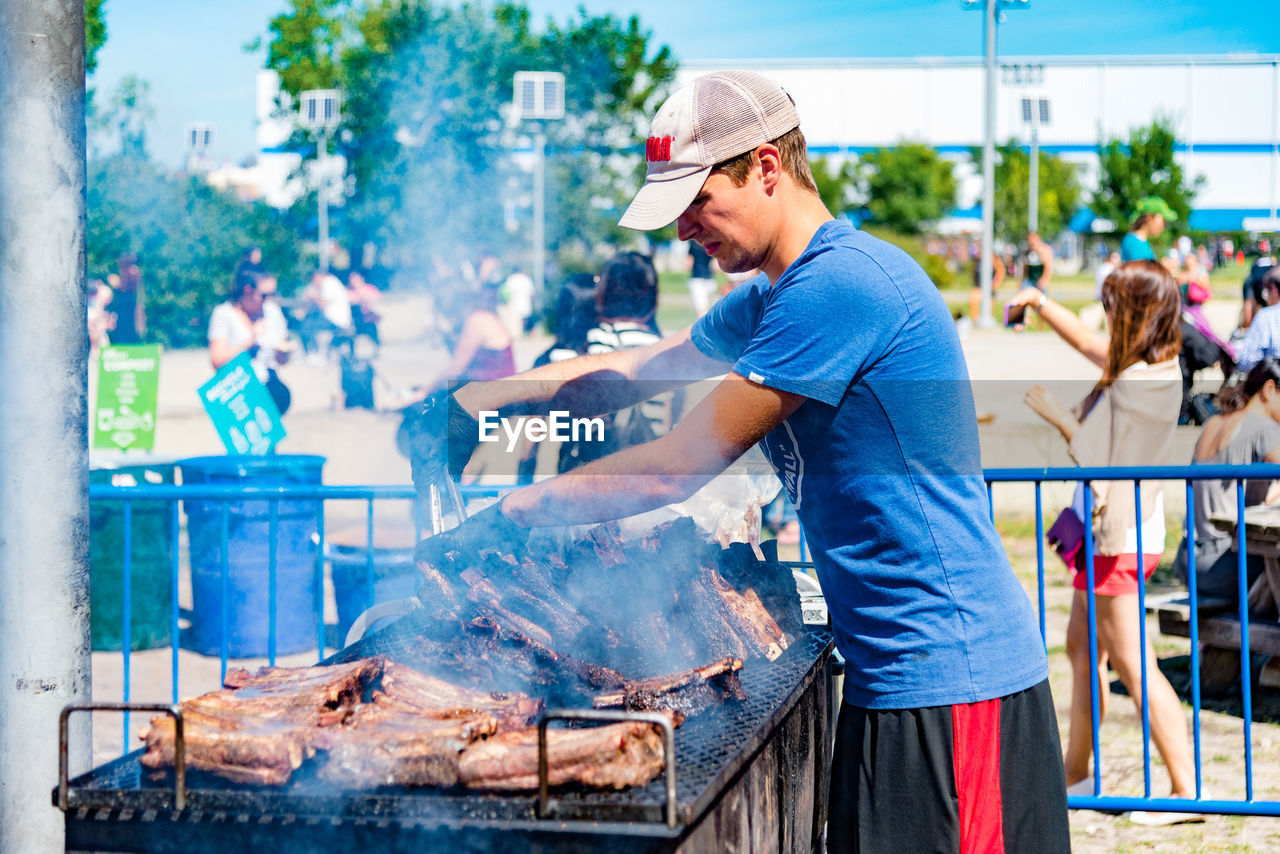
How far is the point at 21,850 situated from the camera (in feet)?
7.82

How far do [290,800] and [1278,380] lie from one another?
5769mm

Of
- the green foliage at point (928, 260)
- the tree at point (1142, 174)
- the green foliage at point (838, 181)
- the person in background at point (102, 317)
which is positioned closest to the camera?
the person in background at point (102, 317)

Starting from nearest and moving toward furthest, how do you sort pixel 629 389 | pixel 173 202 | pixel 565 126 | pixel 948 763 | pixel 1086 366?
pixel 948 763 < pixel 629 389 < pixel 173 202 < pixel 1086 366 < pixel 565 126

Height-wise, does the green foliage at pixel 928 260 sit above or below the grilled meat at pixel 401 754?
above

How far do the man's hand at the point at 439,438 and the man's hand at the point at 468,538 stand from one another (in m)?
0.23

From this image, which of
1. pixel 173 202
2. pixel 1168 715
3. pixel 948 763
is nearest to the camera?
pixel 948 763

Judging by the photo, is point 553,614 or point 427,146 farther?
point 427,146

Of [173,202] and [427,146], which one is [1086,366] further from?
[173,202]

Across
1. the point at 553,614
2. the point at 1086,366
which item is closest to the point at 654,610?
the point at 553,614

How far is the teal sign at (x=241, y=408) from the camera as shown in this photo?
21.3ft

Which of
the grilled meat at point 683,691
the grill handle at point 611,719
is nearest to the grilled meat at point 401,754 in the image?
the grill handle at point 611,719

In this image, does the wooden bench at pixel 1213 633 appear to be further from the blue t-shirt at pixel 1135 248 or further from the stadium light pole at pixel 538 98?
the stadium light pole at pixel 538 98

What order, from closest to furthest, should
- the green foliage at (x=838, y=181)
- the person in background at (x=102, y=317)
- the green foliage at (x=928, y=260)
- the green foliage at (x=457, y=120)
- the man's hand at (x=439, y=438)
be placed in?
the man's hand at (x=439, y=438)
the green foliage at (x=457, y=120)
the person in background at (x=102, y=317)
the green foliage at (x=928, y=260)
the green foliage at (x=838, y=181)

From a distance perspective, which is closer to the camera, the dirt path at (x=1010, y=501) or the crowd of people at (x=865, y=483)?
the crowd of people at (x=865, y=483)
